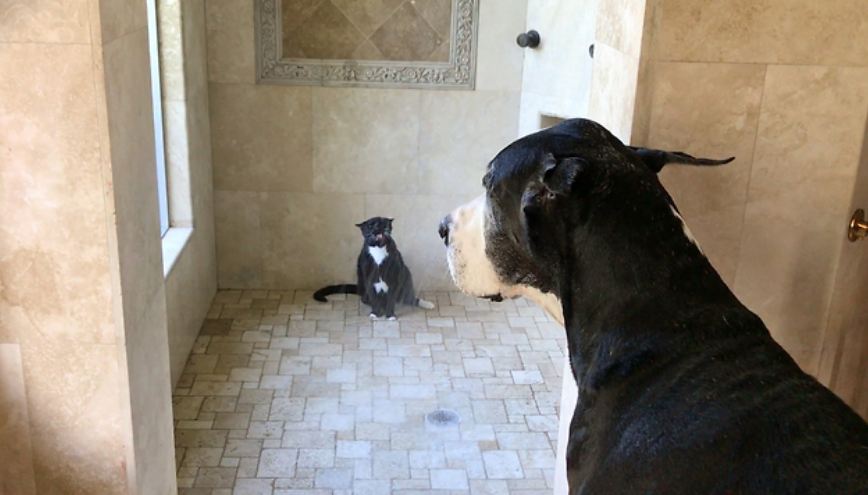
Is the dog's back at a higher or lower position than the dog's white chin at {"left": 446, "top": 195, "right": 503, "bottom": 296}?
lower

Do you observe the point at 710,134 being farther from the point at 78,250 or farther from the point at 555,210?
the point at 78,250

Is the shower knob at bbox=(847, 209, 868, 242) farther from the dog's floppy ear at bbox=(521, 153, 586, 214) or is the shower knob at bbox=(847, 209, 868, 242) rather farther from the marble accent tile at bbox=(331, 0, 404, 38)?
the marble accent tile at bbox=(331, 0, 404, 38)

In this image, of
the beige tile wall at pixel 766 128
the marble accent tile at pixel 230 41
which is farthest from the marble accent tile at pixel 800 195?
the marble accent tile at pixel 230 41

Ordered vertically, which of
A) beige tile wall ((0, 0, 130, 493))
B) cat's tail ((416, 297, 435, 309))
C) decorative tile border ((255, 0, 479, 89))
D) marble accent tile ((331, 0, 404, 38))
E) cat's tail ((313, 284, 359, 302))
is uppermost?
marble accent tile ((331, 0, 404, 38))

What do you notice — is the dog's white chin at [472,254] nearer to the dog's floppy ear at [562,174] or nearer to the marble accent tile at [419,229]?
the dog's floppy ear at [562,174]

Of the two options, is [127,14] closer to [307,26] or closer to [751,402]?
[751,402]

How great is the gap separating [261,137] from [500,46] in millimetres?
1414

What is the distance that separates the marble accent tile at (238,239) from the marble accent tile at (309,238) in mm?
45

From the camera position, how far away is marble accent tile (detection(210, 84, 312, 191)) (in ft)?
16.2

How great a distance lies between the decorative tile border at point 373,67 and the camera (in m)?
4.85

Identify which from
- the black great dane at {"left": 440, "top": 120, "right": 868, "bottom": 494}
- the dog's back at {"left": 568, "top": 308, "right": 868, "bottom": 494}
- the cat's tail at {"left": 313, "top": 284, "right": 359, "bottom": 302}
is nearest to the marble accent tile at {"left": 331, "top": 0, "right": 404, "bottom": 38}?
the cat's tail at {"left": 313, "top": 284, "right": 359, "bottom": 302}

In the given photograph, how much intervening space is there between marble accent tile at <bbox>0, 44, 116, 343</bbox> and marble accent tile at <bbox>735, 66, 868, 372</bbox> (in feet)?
5.15

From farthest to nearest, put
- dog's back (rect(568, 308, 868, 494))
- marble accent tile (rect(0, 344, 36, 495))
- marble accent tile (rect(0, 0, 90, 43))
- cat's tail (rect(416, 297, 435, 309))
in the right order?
cat's tail (rect(416, 297, 435, 309)) < marble accent tile (rect(0, 344, 36, 495)) < marble accent tile (rect(0, 0, 90, 43)) < dog's back (rect(568, 308, 868, 494))

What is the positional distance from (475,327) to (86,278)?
2.88m
